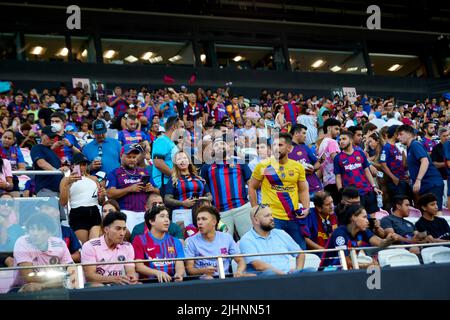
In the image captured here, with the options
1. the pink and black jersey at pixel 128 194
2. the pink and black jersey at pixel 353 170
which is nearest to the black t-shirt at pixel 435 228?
the pink and black jersey at pixel 353 170

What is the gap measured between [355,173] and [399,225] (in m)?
1.54

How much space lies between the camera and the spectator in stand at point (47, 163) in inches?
363

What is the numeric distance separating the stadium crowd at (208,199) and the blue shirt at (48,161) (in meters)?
0.02

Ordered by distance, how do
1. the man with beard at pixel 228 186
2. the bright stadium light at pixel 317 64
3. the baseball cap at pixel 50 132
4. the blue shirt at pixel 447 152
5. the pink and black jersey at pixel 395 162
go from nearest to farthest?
the man with beard at pixel 228 186 < the baseball cap at pixel 50 132 < the pink and black jersey at pixel 395 162 < the blue shirt at pixel 447 152 < the bright stadium light at pixel 317 64

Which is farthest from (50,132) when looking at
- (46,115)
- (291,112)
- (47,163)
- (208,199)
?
(291,112)

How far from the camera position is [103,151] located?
10539 mm

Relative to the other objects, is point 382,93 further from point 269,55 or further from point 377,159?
point 377,159

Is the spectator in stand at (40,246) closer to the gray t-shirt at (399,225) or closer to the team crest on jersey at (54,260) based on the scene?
the team crest on jersey at (54,260)

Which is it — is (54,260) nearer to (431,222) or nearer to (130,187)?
(130,187)

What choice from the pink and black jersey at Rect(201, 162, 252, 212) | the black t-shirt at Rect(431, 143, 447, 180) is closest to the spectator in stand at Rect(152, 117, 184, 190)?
the pink and black jersey at Rect(201, 162, 252, 212)

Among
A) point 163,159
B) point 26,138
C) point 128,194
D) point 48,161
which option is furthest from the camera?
point 26,138

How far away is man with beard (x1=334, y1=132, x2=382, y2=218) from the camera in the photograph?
1015 cm

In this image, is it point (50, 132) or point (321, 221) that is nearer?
point (321, 221)

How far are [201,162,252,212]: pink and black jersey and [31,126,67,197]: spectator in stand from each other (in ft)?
5.84
